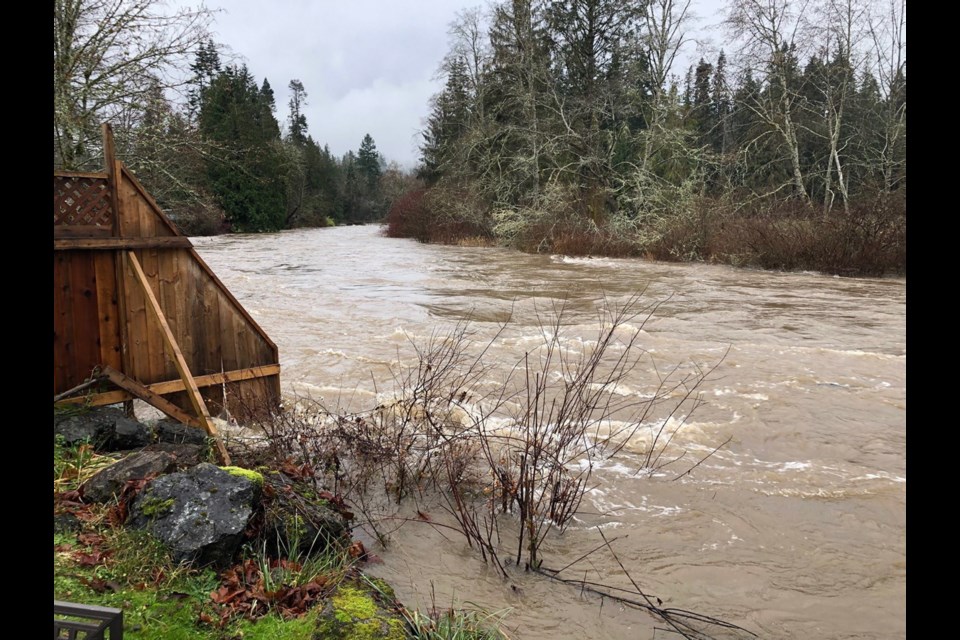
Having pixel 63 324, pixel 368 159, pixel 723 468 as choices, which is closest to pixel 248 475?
pixel 63 324

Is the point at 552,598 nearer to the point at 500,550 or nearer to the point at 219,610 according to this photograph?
the point at 500,550

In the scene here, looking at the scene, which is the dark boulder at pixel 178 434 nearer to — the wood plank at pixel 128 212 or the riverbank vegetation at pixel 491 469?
the riverbank vegetation at pixel 491 469

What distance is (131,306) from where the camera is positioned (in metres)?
5.59

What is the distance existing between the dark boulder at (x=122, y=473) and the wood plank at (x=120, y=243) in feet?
6.57

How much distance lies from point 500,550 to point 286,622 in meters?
1.72

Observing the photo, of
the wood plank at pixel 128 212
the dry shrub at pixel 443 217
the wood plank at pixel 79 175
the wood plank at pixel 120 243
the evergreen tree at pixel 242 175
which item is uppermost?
the evergreen tree at pixel 242 175

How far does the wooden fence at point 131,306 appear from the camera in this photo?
5.22m

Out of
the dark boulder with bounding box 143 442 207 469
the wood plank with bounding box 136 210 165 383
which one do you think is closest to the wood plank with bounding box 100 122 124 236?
the wood plank with bounding box 136 210 165 383

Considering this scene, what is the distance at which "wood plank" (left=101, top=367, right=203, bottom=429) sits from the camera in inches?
214

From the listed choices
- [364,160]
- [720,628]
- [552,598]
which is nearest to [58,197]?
[552,598]

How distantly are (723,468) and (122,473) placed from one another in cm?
485

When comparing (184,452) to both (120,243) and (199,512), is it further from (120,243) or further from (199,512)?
(120,243)

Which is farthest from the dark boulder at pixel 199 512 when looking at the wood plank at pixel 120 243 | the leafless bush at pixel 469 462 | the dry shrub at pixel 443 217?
the dry shrub at pixel 443 217
